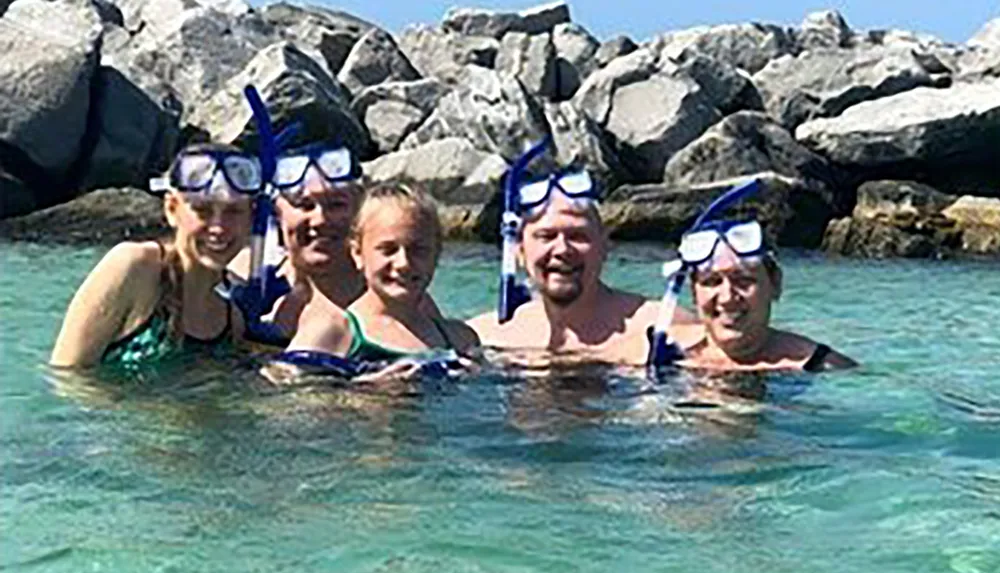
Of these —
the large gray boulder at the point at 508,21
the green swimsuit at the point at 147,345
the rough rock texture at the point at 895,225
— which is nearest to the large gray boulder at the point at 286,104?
the rough rock texture at the point at 895,225

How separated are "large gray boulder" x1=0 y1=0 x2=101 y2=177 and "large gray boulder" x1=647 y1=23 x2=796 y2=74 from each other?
39.8 ft

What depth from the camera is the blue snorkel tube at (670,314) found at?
698 cm

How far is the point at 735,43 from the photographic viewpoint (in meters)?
33.5

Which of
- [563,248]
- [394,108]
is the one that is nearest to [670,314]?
[563,248]

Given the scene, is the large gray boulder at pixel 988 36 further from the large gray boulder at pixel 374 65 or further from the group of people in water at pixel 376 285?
the group of people in water at pixel 376 285

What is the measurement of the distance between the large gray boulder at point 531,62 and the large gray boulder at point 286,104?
5.48 metres

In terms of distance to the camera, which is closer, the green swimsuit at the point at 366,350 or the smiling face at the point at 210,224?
the smiling face at the point at 210,224

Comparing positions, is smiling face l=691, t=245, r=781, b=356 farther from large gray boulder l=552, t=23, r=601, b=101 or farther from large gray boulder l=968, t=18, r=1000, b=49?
large gray boulder l=968, t=18, r=1000, b=49

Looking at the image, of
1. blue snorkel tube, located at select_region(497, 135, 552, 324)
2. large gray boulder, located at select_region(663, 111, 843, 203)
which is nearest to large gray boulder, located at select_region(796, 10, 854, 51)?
large gray boulder, located at select_region(663, 111, 843, 203)

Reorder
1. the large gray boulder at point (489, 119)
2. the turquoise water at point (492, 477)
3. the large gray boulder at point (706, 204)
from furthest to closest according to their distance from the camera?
1. the large gray boulder at point (489, 119)
2. the large gray boulder at point (706, 204)
3. the turquoise water at point (492, 477)

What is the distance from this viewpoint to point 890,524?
4.95 metres

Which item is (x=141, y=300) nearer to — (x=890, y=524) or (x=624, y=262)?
(x=890, y=524)

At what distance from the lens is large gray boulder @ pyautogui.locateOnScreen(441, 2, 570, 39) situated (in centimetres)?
3516

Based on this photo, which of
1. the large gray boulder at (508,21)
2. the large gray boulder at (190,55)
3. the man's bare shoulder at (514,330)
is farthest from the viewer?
the large gray boulder at (508,21)
